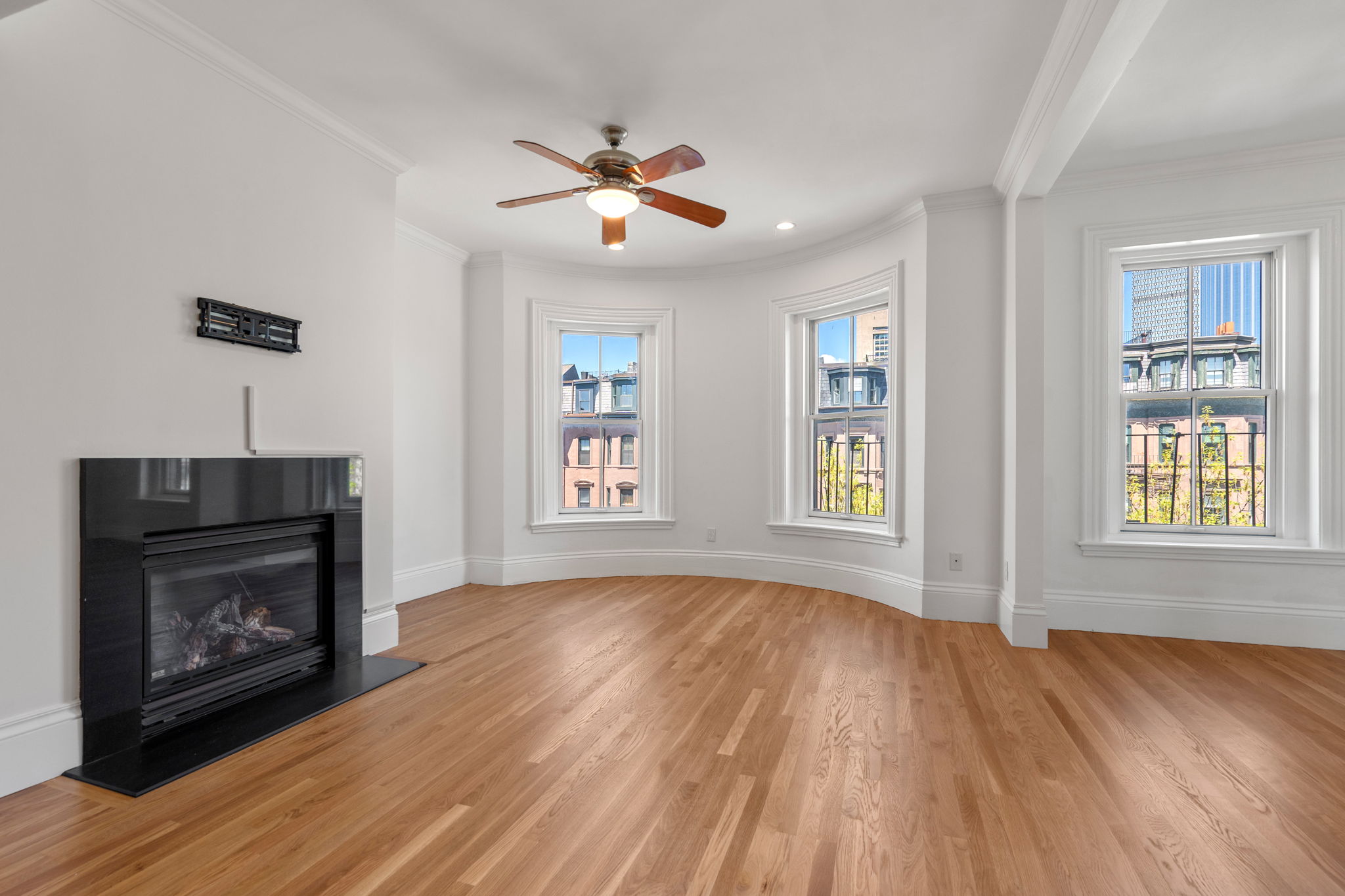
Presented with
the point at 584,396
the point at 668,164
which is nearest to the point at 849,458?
the point at 584,396

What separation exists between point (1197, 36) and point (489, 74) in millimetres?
2884

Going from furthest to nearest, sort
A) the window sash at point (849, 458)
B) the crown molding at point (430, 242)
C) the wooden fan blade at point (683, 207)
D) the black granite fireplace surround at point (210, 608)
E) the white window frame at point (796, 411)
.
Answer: the white window frame at point (796, 411), the window sash at point (849, 458), the crown molding at point (430, 242), the wooden fan blade at point (683, 207), the black granite fireplace surround at point (210, 608)

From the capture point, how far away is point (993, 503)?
4.04 metres

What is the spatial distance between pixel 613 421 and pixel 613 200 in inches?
112

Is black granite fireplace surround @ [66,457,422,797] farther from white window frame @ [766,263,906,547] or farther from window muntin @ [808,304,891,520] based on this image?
window muntin @ [808,304,891,520]

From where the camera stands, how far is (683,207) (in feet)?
10.6

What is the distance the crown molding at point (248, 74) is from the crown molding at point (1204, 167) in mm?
3895

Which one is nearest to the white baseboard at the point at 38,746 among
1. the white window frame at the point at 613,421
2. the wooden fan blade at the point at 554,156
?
the wooden fan blade at the point at 554,156

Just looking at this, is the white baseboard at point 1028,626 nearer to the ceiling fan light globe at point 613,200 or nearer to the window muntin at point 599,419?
the ceiling fan light globe at point 613,200

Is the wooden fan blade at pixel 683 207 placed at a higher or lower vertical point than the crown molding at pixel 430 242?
lower

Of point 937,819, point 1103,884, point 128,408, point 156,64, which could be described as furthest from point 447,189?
point 1103,884

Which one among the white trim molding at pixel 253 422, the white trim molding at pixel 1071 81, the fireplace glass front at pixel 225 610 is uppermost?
the white trim molding at pixel 1071 81

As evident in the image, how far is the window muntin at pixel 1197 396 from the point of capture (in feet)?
12.2

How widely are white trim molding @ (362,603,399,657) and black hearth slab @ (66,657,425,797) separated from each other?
158 mm
